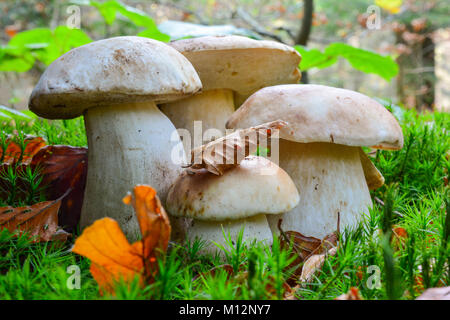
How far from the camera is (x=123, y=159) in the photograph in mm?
1658

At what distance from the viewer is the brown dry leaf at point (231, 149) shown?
140cm

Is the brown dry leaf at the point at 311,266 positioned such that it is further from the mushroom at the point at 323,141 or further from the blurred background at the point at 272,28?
the blurred background at the point at 272,28

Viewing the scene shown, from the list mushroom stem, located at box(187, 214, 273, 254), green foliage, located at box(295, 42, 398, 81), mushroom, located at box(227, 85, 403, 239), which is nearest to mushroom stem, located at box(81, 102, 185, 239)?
mushroom stem, located at box(187, 214, 273, 254)

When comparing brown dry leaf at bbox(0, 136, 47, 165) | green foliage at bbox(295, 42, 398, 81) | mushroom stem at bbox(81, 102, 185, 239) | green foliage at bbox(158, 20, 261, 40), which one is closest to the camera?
mushroom stem at bbox(81, 102, 185, 239)

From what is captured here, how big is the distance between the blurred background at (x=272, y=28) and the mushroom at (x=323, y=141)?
143 centimetres

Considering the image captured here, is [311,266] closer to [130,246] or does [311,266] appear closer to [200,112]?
[130,246]

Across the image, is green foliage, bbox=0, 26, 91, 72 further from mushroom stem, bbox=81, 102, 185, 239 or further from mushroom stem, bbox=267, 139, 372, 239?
mushroom stem, bbox=267, 139, 372, 239

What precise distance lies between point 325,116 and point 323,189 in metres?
0.43

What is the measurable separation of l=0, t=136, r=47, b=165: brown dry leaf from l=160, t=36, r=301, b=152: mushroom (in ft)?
2.49

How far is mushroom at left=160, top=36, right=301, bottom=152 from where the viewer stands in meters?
1.82

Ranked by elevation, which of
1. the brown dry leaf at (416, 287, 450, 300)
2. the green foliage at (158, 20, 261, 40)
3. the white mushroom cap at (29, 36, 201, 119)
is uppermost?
the green foliage at (158, 20, 261, 40)

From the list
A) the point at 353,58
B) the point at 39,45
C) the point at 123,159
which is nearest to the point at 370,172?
the point at 123,159
